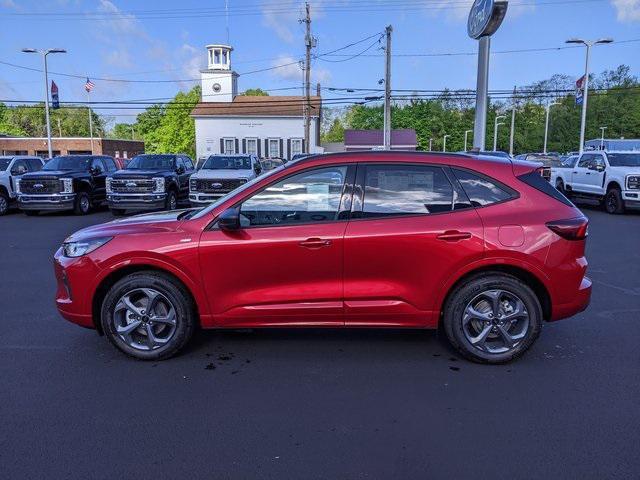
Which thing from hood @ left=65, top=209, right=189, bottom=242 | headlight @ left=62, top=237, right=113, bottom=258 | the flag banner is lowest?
headlight @ left=62, top=237, right=113, bottom=258

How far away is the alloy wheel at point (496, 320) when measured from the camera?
4.48 m

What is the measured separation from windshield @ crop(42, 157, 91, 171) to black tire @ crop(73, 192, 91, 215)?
111 cm

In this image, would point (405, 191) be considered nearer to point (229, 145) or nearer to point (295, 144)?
point (295, 144)

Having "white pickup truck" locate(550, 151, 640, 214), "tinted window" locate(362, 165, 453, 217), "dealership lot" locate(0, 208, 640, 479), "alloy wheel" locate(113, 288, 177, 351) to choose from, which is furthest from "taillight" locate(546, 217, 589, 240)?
"white pickup truck" locate(550, 151, 640, 214)

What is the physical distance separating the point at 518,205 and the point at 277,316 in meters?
2.23

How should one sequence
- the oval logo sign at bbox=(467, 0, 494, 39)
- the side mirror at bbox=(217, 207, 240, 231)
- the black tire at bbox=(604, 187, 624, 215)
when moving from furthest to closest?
the oval logo sign at bbox=(467, 0, 494, 39) < the black tire at bbox=(604, 187, 624, 215) < the side mirror at bbox=(217, 207, 240, 231)

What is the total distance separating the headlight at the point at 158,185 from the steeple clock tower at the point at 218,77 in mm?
39849

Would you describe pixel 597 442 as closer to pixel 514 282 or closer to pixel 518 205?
pixel 514 282

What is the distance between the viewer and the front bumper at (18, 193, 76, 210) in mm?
16609

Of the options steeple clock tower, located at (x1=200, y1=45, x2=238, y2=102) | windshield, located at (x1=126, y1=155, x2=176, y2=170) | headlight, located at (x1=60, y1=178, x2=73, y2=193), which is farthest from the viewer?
steeple clock tower, located at (x1=200, y1=45, x2=238, y2=102)

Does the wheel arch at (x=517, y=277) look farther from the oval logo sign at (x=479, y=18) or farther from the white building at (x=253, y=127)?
A: the white building at (x=253, y=127)

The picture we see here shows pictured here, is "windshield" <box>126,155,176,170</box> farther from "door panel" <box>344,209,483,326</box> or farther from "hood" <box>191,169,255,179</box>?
"door panel" <box>344,209,483,326</box>

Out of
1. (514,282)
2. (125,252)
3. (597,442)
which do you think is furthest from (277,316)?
(597,442)

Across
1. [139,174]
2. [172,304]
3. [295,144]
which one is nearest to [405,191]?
[172,304]
